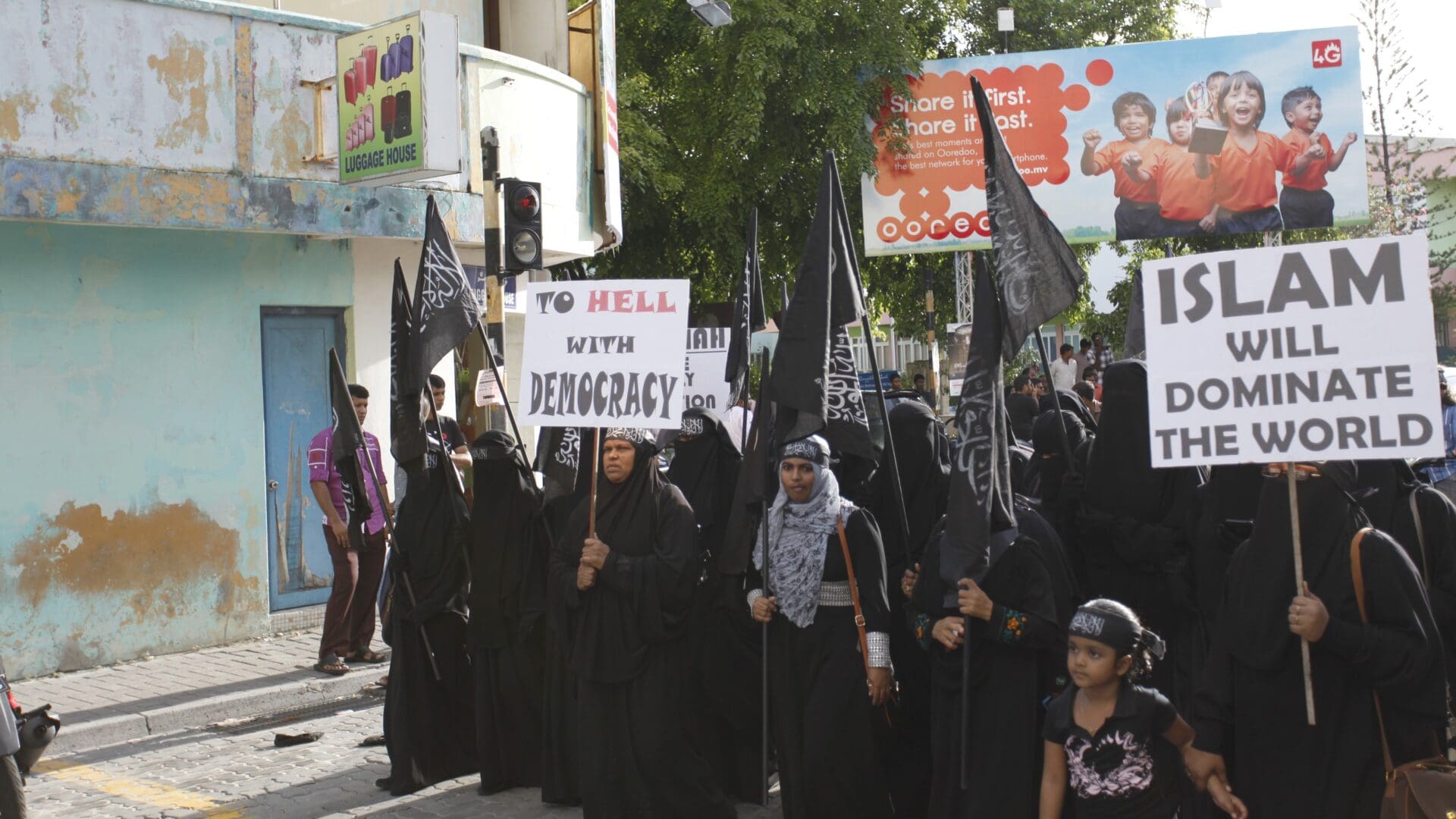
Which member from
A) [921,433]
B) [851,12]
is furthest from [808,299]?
[851,12]

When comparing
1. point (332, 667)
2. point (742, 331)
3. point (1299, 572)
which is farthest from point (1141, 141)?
point (1299, 572)

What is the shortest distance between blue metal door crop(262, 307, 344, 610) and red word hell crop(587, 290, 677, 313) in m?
6.00

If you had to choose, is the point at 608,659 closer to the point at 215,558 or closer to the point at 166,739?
the point at 166,739

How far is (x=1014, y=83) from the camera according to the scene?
2138 centimetres

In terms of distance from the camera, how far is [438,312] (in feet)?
24.1

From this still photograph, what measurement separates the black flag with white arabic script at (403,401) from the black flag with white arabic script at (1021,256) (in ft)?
10.3

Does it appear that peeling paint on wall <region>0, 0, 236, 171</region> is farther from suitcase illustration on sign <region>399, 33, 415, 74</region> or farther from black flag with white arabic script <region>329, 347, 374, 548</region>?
black flag with white arabic script <region>329, 347, 374, 548</region>

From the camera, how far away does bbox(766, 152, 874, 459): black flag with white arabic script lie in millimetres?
5918

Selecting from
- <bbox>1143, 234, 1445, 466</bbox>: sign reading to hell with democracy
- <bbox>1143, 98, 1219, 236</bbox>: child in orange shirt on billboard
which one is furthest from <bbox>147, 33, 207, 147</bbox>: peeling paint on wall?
<bbox>1143, 98, 1219, 236</bbox>: child in orange shirt on billboard

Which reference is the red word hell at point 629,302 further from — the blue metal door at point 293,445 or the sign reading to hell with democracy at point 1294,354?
the blue metal door at point 293,445

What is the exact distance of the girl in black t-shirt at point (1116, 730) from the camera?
4.40 metres

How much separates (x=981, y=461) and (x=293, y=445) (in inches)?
315

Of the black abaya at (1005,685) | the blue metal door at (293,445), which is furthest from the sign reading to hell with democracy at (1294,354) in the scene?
the blue metal door at (293,445)

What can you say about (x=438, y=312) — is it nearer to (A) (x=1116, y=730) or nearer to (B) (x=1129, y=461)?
(B) (x=1129, y=461)
